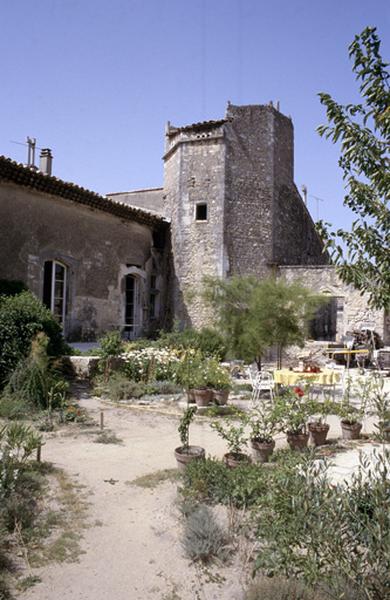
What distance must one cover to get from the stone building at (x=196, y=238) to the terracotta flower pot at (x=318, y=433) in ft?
25.4

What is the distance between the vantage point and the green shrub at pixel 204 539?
335 cm

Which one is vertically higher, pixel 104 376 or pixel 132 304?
pixel 132 304

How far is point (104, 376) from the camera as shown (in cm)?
960

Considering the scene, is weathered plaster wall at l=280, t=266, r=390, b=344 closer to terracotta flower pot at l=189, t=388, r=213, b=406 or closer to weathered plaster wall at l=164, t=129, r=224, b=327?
weathered plaster wall at l=164, t=129, r=224, b=327

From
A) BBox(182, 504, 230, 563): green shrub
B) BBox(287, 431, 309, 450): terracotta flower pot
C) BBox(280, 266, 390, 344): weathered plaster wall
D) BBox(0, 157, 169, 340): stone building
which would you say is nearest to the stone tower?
BBox(0, 157, 169, 340): stone building

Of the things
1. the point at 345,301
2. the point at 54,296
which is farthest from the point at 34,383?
the point at 345,301

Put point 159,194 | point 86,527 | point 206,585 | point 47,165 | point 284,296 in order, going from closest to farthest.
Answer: point 206,585 → point 86,527 → point 284,296 → point 47,165 → point 159,194

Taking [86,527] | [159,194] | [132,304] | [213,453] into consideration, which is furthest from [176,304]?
[86,527]

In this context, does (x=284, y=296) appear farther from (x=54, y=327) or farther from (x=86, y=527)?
(x=86, y=527)

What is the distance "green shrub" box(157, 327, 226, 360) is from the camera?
11.8 m

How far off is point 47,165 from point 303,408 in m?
12.7

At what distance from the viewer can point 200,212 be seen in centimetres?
1578

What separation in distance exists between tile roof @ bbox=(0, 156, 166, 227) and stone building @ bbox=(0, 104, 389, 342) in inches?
1.9

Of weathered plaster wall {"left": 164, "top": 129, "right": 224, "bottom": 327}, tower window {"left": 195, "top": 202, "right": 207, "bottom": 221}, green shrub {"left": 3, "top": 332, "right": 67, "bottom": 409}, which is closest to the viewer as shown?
green shrub {"left": 3, "top": 332, "right": 67, "bottom": 409}
